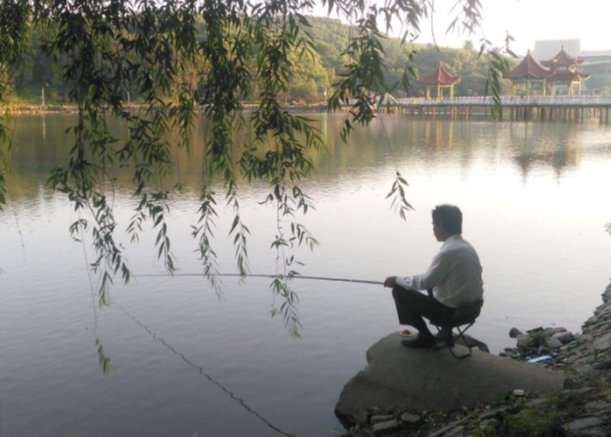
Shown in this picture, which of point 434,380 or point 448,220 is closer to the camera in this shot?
point 448,220

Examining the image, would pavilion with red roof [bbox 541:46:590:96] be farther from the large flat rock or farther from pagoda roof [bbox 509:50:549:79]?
the large flat rock

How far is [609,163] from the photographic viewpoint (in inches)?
774

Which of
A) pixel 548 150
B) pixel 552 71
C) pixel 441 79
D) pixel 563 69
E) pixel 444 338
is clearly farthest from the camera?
pixel 441 79

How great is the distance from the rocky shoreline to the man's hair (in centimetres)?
94

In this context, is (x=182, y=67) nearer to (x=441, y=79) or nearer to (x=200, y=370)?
(x=200, y=370)

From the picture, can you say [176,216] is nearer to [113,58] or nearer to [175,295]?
[175,295]

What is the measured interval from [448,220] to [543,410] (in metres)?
1.14

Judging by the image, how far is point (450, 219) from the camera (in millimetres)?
3652

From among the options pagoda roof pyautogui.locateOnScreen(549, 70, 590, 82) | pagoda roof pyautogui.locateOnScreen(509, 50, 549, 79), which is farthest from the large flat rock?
pagoda roof pyautogui.locateOnScreen(549, 70, 590, 82)

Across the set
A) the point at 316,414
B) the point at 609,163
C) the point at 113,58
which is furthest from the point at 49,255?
the point at 609,163

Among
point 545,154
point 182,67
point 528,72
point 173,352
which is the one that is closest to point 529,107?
point 528,72

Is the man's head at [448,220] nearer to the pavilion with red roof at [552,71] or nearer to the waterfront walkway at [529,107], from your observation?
the waterfront walkway at [529,107]

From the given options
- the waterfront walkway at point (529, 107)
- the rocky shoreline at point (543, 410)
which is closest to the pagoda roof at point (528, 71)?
the waterfront walkway at point (529, 107)

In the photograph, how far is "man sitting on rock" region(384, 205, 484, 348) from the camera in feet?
11.8
